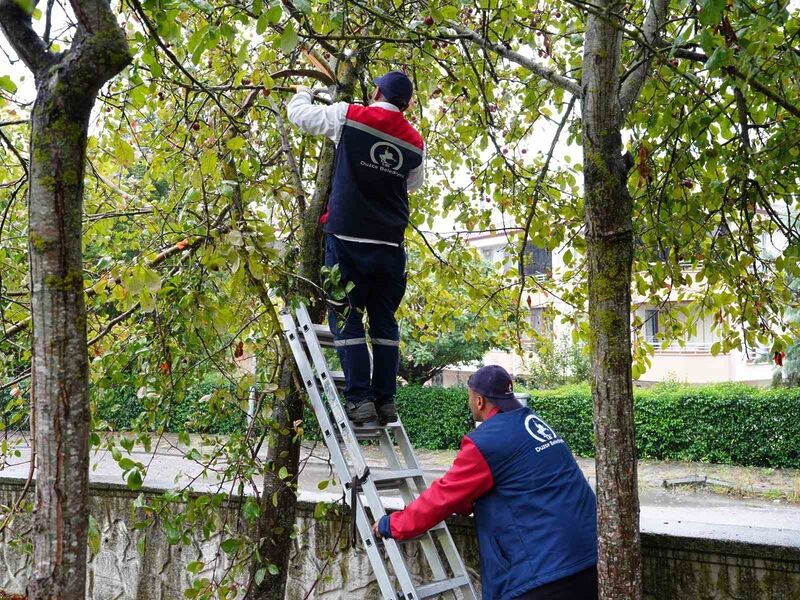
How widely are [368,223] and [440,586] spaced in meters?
1.90

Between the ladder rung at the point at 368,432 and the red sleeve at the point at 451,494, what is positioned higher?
the ladder rung at the point at 368,432

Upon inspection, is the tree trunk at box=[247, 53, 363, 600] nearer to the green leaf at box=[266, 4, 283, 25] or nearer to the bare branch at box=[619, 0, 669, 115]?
the green leaf at box=[266, 4, 283, 25]

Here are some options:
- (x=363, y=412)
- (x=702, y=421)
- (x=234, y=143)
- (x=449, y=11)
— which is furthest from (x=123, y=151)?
(x=702, y=421)

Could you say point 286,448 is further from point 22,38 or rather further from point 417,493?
point 22,38

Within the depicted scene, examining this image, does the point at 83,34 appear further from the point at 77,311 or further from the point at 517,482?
the point at 517,482

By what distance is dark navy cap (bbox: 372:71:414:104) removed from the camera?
4.19 m

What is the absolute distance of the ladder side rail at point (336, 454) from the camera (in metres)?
3.62

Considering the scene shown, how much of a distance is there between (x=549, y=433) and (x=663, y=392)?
14.4m

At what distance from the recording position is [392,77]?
13.8ft

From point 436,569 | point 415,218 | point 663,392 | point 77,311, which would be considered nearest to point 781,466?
point 663,392

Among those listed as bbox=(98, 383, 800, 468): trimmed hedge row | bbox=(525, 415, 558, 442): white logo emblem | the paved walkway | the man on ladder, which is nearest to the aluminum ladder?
the man on ladder

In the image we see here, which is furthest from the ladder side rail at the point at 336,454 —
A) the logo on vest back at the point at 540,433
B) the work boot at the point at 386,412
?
the logo on vest back at the point at 540,433

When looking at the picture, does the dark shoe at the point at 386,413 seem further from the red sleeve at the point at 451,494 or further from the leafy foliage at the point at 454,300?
the leafy foliage at the point at 454,300

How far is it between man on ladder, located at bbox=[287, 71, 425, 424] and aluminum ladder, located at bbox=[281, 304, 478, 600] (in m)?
0.13
